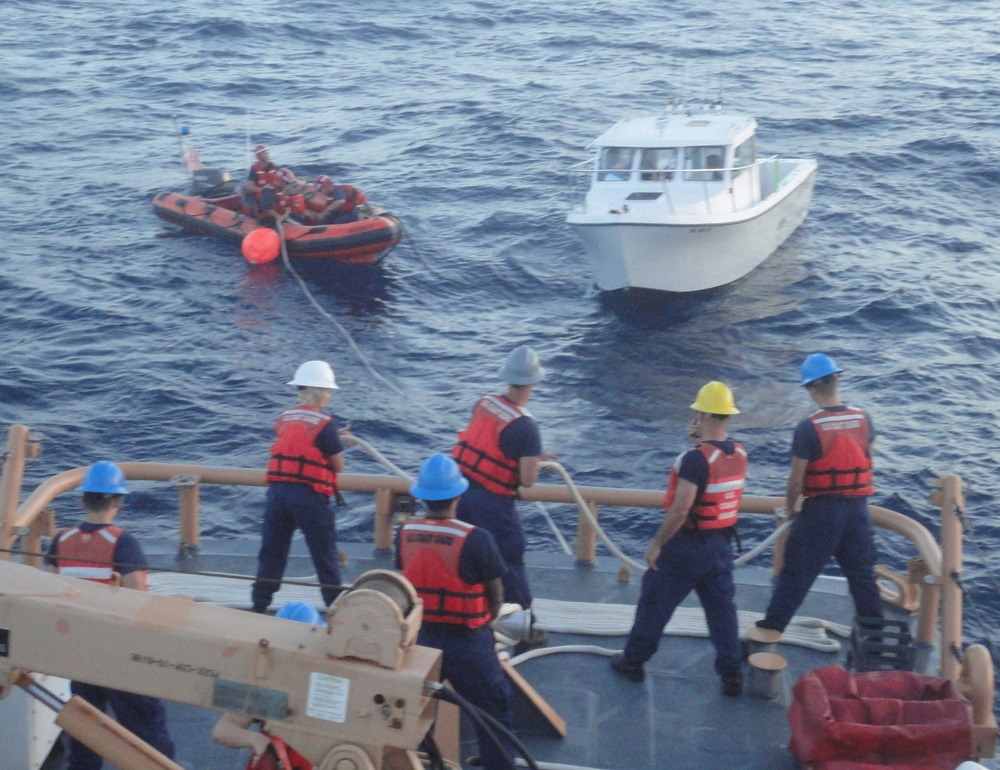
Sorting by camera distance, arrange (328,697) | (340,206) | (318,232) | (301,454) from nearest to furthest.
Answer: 1. (328,697)
2. (301,454)
3. (318,232)
4. (340,206)

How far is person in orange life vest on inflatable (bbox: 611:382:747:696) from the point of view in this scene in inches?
226

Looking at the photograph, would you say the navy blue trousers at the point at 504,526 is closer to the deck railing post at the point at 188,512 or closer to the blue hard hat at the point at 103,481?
the deck railing post at the point at 188,512

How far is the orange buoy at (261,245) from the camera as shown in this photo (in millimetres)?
19656

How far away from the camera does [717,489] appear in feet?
18.9

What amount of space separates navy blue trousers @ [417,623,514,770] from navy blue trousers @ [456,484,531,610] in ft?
4.13

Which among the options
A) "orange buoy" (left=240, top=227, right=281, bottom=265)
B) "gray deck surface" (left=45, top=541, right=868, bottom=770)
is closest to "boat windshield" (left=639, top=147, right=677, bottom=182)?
"orange buoy" (left=240, top=227, right=281, bottom=265)

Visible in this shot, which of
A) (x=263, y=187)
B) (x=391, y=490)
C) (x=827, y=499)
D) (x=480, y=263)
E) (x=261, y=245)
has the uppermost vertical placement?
(x=827, y=499)

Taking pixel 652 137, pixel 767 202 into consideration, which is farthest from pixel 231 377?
pixel 767 202

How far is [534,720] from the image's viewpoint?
5648mm

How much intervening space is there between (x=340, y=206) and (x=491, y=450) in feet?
48.7

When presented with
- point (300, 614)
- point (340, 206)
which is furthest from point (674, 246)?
point (300, 614)

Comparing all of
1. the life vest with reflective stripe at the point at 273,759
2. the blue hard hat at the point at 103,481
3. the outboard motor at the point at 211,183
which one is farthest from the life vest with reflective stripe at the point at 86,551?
the outboard motor at the point at 211,183

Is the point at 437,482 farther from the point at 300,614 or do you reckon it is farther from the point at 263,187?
the point at 263,187

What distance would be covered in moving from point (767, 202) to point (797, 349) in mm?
2992
